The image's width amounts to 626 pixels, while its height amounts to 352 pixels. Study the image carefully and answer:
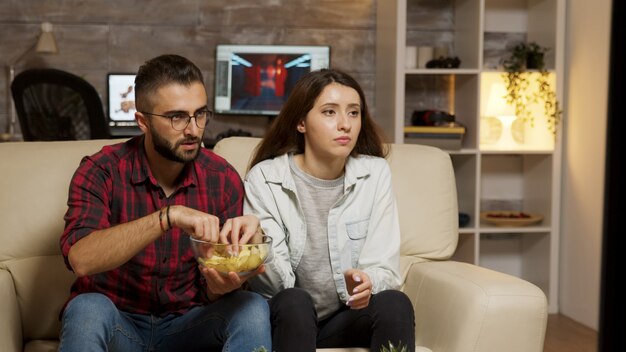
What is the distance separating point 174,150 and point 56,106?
2.48 metres

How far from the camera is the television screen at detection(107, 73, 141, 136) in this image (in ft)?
14.9

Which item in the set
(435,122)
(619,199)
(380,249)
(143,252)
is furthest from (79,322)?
(435,122)

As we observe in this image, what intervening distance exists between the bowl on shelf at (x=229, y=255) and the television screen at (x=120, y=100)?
3.03 meters

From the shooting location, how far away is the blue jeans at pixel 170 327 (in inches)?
63.8

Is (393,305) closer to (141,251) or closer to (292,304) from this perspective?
(292,304)

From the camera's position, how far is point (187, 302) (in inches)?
75.6

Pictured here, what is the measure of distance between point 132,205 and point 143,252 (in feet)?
0.38

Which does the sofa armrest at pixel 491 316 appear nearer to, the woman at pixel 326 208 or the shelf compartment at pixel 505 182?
the woman at pixel 326 208

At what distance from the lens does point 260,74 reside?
4.57 m

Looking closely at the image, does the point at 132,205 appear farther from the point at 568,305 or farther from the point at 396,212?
the point at 568,305

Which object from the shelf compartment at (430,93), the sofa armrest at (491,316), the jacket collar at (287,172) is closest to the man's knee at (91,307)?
the jacket collar at (287,172)

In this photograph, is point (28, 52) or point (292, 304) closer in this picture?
point (292, 304)

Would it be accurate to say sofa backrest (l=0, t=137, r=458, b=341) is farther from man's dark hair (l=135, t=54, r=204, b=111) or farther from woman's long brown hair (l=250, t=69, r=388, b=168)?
man's dark hair (l=135, t=54, r=204, b=111)

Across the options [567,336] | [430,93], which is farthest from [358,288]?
[430,93]
